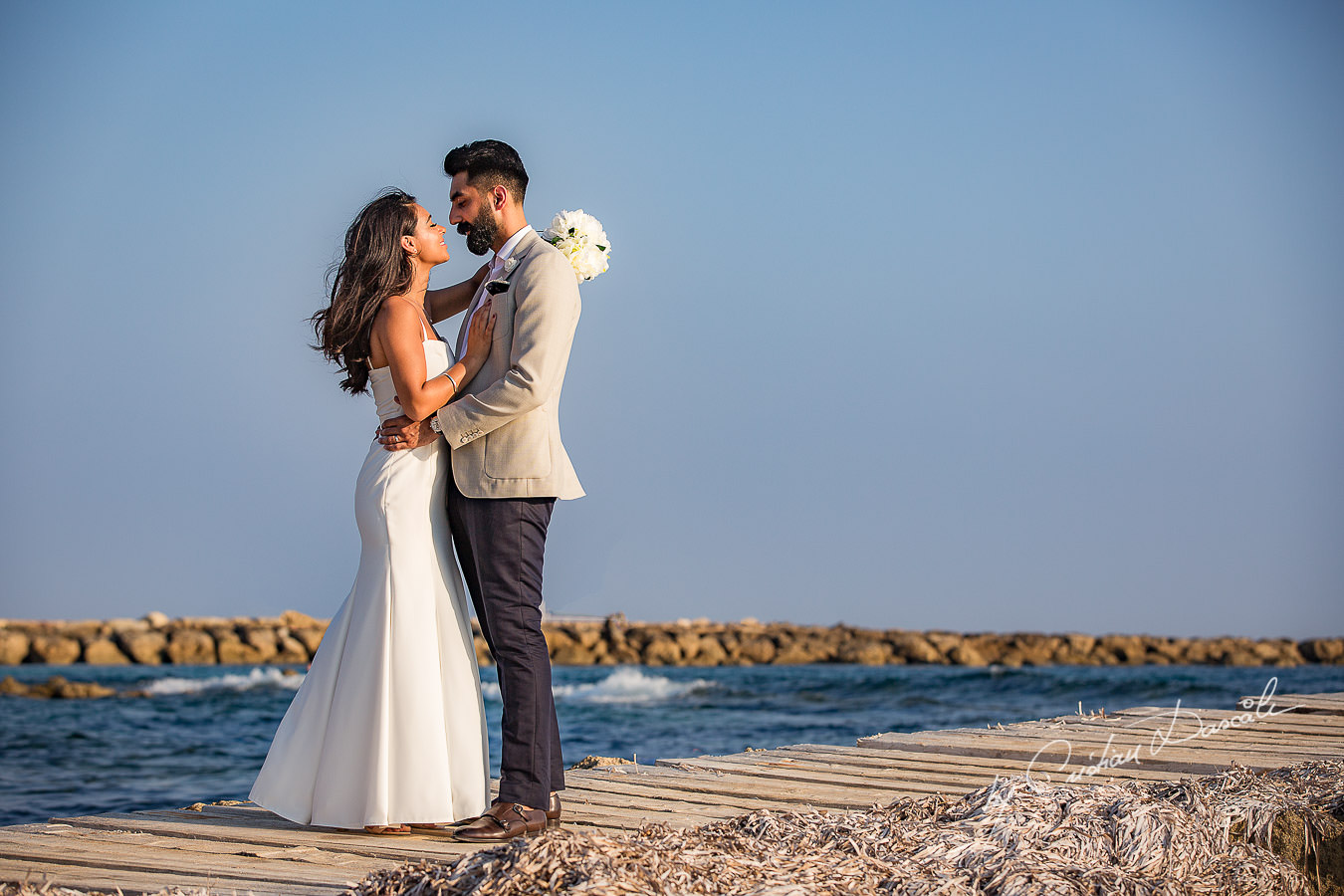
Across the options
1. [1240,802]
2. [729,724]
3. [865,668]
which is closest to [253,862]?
[1240,802]

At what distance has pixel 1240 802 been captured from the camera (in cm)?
326

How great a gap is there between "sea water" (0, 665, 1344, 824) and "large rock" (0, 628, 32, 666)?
0.24m

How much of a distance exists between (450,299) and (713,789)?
1.76 metres

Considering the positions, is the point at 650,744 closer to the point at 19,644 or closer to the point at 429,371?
the point at 429,371

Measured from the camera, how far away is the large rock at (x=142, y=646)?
23938 mm

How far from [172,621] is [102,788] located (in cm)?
1804

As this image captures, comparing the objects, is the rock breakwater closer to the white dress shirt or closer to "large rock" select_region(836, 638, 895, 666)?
A: "large rock" select_region(836, 638, 895, 666)

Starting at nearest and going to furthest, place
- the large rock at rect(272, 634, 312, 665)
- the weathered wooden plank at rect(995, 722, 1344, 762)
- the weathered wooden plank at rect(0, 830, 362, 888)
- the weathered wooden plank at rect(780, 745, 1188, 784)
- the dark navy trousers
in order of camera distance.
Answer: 1. the weathered wooden plank at rect(0, 830, 362, 888)
2. the dark navy trousers
3. the weathered wooden plank at rect(780, 745, 1188, 784)
4. the weathered wooden plank at rect(995, 722, 1344, 762)
5. the large rock at rect(272, 634, 312, 665)

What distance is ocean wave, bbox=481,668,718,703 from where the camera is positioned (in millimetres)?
18516

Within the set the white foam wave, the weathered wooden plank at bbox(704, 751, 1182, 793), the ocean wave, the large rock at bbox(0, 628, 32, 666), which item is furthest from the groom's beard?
the large rock at bbox(0, 628, 32, 666)

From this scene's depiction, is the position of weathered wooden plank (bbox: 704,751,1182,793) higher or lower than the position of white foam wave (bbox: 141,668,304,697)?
higher

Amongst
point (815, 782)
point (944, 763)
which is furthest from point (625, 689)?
point (815, 782)

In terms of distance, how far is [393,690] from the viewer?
11.0ft

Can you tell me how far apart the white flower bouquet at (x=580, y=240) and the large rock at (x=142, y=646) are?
2317 cm
